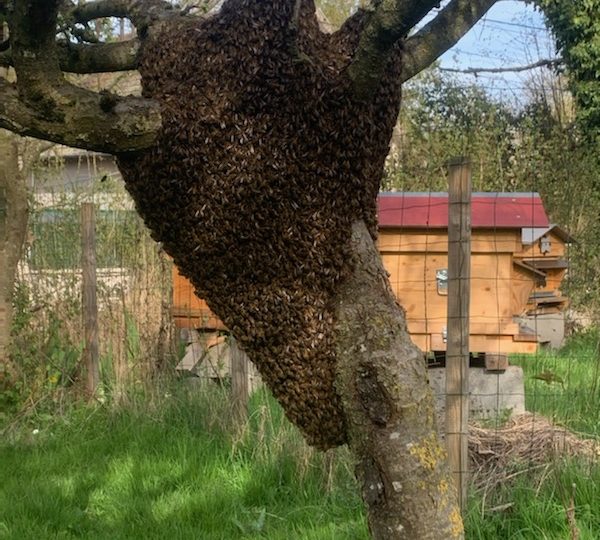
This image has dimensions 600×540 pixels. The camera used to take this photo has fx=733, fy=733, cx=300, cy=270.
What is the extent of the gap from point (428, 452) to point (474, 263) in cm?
348

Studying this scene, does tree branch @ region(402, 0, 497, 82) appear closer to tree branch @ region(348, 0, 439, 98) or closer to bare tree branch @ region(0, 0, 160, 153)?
tree branch @ region(348, 0, 439, 98)

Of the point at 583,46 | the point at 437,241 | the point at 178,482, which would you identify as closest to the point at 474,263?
the point at 437,241

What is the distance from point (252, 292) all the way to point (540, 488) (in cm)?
282

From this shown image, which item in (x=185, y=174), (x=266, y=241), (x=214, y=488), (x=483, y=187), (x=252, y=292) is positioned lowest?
(x=214, y=488)

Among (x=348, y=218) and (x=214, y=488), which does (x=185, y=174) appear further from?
(x=214, y=488)

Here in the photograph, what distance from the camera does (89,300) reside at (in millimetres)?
6973

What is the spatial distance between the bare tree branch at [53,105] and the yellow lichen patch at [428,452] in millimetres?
1026

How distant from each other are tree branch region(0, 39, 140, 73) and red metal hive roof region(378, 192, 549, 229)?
3.14 m

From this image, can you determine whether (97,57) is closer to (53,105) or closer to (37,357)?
(53,105)

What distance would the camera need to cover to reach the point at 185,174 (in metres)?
1.87

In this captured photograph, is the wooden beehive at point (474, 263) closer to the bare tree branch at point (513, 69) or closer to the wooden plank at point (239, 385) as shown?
the wooden plank at point (239, 385)

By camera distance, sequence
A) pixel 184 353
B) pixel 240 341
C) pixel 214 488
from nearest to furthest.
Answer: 1. pixel 240 341
2. pixel 214 488
3. pixel 184 353

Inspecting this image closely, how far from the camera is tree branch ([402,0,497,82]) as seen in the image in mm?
2121

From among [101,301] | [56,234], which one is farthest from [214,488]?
[56,234]
